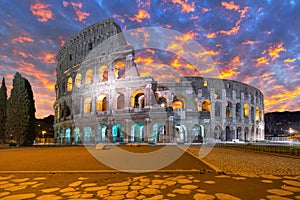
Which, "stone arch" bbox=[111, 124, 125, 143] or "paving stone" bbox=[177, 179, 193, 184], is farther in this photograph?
"stone arch" bbox=[111, 124, 125, 143]

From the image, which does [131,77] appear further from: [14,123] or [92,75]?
[14,123]

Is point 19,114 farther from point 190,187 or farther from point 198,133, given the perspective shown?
point 190,187

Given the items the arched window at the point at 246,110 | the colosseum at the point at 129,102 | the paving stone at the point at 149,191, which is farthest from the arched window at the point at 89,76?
the paving stone at the point at 149,191

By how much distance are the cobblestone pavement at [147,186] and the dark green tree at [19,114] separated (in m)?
20.9

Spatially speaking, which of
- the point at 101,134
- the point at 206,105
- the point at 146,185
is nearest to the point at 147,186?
the point at 146,185

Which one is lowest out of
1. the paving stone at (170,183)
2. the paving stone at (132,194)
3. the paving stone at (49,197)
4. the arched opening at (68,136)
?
the arched opening at (68,136)

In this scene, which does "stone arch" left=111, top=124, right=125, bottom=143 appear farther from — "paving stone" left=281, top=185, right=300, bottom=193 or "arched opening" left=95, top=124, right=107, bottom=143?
"paving stone" left=281, top=185, right=300, bottom=193

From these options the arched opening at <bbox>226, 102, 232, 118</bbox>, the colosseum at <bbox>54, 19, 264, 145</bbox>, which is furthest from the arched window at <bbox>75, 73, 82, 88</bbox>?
the arched opening at <bbox>226, 102, 232, 118</bbox>

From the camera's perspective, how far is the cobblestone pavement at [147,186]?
4.41m

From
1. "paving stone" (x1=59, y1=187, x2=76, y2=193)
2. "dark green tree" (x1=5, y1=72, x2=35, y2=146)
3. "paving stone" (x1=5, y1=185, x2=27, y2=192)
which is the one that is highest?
"dark green tree" (x1=5, y1=72, x2=35, y2=146)

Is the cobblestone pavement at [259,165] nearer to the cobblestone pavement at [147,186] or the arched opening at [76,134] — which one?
the cobblestone pavement at [147,186]

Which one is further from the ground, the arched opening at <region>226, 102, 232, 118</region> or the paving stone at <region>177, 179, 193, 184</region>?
the arched opening at <region>226, 102, 232, 118</region>

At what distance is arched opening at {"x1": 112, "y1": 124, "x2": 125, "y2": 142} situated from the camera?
3164 cm

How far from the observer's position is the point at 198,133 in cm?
3541
